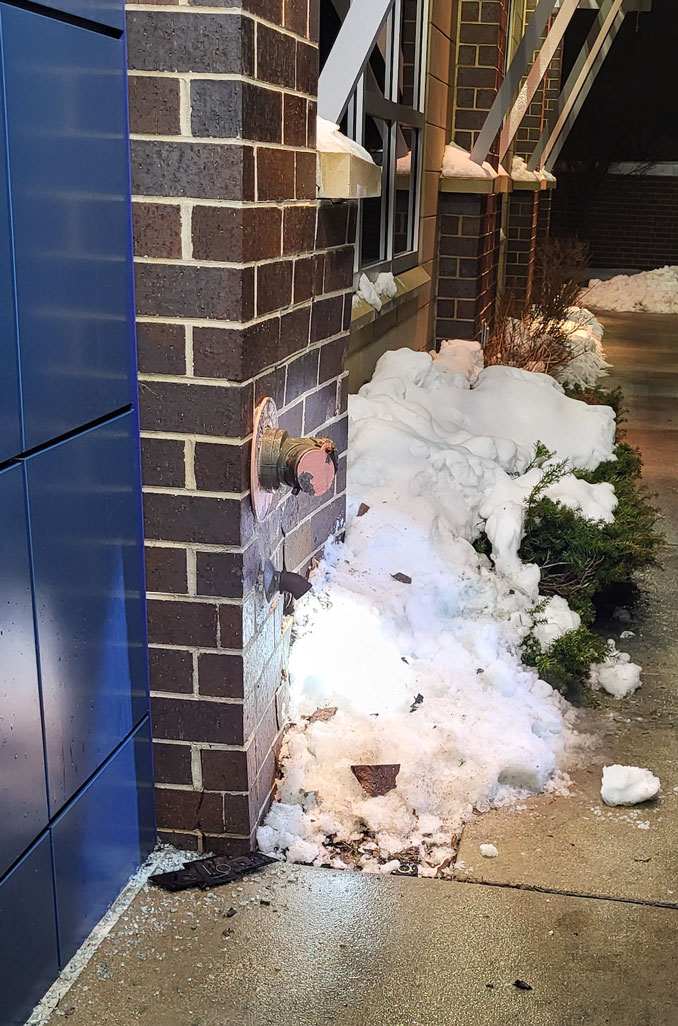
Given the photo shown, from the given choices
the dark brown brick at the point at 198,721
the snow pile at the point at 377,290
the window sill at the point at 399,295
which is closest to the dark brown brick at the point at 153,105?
the dark brown brick at the point at 198,721

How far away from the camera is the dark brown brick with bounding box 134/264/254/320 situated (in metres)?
2.41

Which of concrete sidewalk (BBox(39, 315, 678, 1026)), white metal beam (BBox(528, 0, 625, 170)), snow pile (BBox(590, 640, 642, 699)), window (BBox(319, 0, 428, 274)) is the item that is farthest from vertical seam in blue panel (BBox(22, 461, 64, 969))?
white metal beam (BBox(528, 0, 625, 170))

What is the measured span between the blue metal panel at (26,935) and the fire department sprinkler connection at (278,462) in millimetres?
984

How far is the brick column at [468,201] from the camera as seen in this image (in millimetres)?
8984

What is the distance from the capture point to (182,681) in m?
2.68

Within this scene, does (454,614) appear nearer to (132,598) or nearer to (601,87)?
(132,598)

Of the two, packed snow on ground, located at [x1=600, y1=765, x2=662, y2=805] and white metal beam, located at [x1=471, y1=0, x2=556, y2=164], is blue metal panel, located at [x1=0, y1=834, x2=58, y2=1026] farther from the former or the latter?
white metal beam, located at [x1=471, y1=0, x2=556, y2=164]

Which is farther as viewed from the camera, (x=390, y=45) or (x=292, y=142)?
(x=390, y=45)

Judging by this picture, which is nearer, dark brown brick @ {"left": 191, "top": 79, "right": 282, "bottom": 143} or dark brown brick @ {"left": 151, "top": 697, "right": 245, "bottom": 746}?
dark brown brick @ {"left": 191, "top": 79, "right": 282, "bottom": 143}

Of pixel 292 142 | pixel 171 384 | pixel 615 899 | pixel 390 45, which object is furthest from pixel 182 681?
pixel 390 45

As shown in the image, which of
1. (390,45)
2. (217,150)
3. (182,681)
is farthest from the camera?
(390,45)

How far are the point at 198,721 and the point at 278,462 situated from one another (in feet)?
2.29

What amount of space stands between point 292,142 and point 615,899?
2135mm

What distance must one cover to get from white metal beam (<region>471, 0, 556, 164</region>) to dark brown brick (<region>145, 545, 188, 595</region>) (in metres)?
6.95
